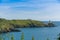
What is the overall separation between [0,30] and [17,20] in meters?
63.2

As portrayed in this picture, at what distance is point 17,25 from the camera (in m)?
149

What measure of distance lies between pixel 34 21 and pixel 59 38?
6020 inches

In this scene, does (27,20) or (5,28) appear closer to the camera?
(5,28)

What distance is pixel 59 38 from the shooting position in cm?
1198

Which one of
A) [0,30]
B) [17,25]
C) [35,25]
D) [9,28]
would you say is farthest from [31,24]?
[0,30]

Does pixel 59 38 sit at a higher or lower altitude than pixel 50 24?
higher

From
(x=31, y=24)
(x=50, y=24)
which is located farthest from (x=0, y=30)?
(x=50, y=24)

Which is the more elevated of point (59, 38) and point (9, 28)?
point (59, 38)

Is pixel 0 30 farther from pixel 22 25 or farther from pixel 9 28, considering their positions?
pixel 22 25

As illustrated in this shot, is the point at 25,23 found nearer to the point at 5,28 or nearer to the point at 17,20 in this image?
the point at 17,20

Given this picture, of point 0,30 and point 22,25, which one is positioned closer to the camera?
point 0,30

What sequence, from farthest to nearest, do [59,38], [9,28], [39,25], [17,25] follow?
[39,25] < [17,25] < [9,28] < [59,38]

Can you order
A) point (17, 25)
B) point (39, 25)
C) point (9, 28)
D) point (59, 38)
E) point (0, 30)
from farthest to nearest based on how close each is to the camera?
point (39, 25) < point (17, 25) < point (9, 28) < point (0, 30) < point (59, 38)

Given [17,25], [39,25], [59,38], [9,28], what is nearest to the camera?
[59,38]
